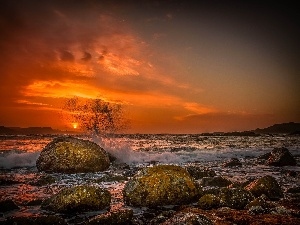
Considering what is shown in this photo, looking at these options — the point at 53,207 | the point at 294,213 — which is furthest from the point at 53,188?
the point at 294,213

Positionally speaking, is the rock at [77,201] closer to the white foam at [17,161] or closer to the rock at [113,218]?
the rock at [113,218]

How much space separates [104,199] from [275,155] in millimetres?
11754

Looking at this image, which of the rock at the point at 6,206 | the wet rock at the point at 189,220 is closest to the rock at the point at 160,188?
the wet rock at the point at 189,220

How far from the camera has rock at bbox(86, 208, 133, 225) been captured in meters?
5.23

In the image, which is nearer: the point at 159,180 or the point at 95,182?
the point at 159,180

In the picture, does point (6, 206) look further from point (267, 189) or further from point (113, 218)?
point (267, 189)

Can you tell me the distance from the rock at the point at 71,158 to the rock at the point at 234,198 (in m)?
7.03

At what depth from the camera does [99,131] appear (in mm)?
27859

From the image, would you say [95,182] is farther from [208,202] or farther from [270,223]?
[270,223]

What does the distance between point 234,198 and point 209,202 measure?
603 mm

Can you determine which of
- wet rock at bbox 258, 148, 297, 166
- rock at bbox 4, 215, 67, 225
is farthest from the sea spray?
wet rock at bbox 258, 148, 297, 166

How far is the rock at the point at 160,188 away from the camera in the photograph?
692 centimetres

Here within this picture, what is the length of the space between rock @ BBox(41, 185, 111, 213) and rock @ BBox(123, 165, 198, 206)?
2.49 ft

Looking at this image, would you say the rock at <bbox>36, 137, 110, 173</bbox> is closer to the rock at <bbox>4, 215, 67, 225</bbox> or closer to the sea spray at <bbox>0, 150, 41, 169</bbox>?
the sea spray at <bbox>0, 150, 41, 169</bbox>
